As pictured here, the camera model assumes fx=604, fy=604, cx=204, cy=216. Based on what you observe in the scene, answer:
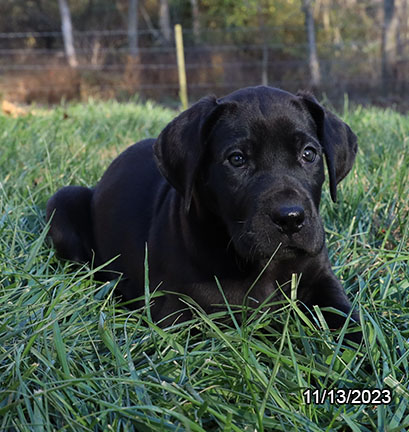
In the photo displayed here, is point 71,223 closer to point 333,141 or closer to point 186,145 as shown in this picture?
point 186,145

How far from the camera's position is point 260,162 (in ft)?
8.02

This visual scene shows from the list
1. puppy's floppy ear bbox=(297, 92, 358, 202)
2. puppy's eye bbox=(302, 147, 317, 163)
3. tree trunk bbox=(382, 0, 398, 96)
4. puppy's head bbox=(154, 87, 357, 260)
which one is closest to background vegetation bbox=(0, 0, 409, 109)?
tree trunk bbox=(382, 0, 398, 96)

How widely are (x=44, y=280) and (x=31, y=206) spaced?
1.10 metres

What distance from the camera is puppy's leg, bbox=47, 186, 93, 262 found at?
3305 mm

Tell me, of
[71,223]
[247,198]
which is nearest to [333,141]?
[247,198]

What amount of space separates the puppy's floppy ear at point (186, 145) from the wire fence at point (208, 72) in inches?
428

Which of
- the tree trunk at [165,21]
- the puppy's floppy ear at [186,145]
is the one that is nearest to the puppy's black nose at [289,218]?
the puppy's floppy ear at [186,145]

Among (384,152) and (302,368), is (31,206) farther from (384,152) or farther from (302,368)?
(384,152)

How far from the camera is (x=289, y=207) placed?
2240 millimetres

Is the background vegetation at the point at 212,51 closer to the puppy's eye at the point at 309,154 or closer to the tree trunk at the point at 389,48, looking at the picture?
the tree trunk at the point at 389,48

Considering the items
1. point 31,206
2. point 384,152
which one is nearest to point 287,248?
point 31,206

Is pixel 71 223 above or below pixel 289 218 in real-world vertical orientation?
below

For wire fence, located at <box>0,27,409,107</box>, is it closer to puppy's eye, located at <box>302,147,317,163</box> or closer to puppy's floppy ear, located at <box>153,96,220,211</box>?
puppy's floppy ear, located at <box>153,96,220,211</box>

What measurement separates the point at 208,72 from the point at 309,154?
49.6 ft
